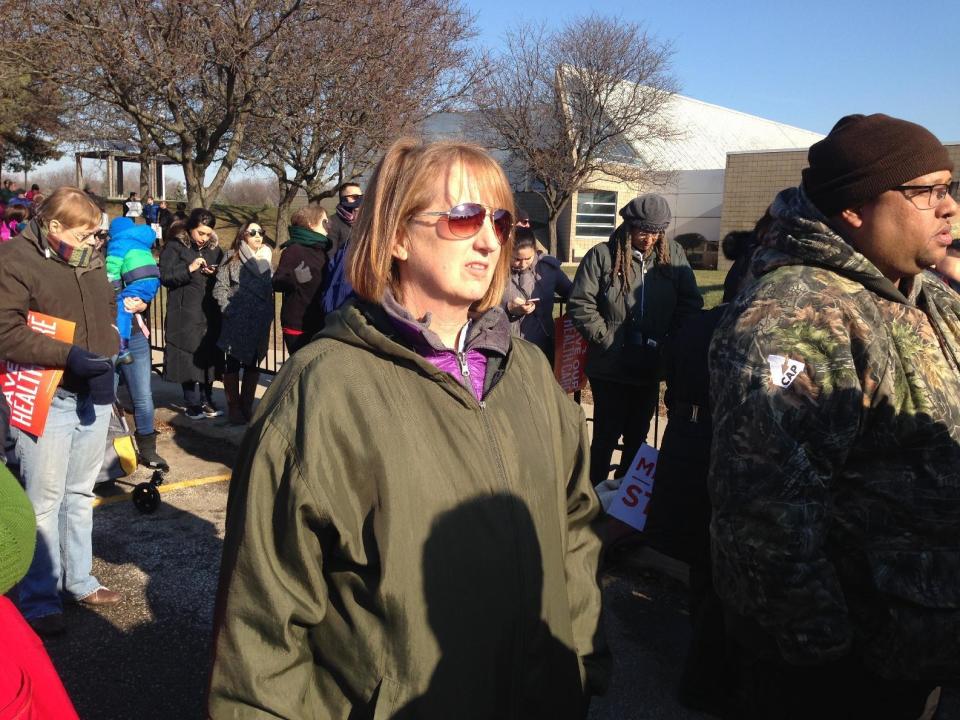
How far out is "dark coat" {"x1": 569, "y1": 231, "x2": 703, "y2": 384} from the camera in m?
5.10

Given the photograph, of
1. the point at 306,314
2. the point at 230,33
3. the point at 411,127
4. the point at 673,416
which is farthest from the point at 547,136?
the point at 673,416

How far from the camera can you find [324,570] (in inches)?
68.4

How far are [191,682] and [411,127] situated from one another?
21.0 meters

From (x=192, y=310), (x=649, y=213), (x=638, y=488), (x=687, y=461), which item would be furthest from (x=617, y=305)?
(x=192, y=310)

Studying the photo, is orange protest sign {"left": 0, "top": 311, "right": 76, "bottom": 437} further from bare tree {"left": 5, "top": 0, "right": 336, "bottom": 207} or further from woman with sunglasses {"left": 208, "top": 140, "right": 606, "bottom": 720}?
bare tree {"left": 5, "top": 0, "right": 336, "bottom": 207}

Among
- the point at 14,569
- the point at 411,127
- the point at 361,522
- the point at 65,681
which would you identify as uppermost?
the point at 411,127

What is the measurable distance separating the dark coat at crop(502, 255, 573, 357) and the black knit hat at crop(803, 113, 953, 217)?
3789mm

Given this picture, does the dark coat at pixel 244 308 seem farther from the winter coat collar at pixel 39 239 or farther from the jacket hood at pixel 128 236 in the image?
the winter coat collar at pixel 39 239

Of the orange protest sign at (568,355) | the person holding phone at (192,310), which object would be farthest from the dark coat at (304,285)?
the orange protest sign at (568,355)

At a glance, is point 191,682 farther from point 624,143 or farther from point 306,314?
point 624,143

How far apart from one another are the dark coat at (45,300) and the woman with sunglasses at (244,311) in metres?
3.39

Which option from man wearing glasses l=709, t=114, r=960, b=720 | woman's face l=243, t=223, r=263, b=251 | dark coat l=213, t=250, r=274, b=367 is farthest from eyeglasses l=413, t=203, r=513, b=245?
woman's face l=243, t=223, r=263, b=251

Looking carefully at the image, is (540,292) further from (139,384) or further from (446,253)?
(446,253)

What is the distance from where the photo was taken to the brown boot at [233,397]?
7.65 metres
